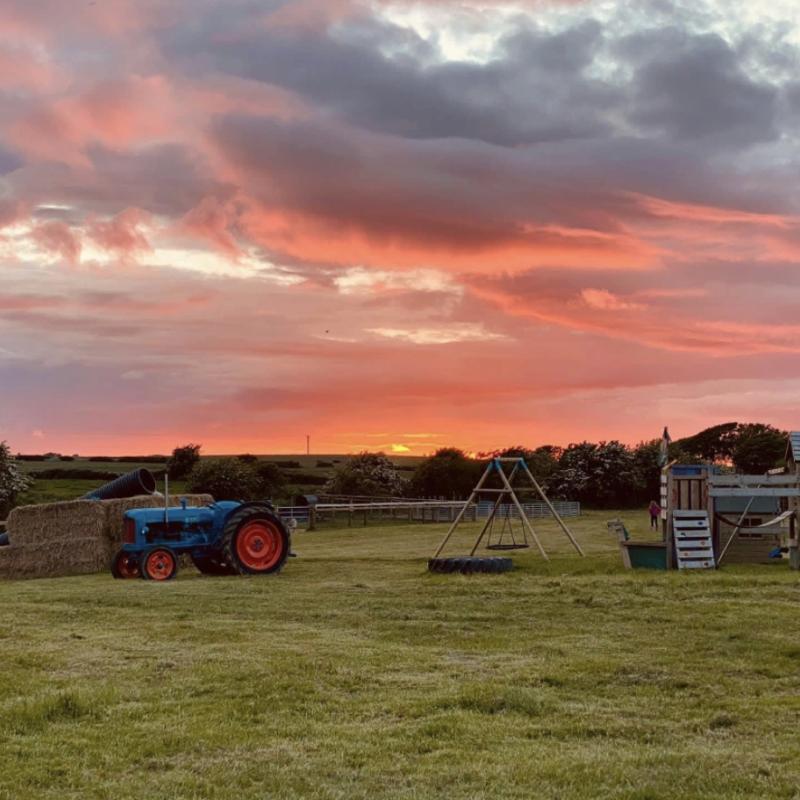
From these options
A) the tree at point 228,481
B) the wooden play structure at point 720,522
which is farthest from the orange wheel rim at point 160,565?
the tree at point 228,481

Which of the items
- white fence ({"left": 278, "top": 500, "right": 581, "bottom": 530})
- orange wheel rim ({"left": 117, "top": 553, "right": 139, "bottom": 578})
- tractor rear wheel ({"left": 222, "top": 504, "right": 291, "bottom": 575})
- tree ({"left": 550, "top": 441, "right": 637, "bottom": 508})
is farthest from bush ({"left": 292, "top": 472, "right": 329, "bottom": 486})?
tractor rear wheel ({"left": 222, "top": 504, "right": 291, "bottom": 575})

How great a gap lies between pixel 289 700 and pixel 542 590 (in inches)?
358

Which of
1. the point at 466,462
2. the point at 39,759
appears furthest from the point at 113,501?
the point at 466,462

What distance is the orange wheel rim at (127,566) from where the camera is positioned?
24.0 m

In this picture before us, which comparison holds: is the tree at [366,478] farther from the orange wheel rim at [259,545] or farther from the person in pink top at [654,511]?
the orange wheel rim at [259,545]

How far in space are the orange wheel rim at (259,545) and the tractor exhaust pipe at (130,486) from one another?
235 inches

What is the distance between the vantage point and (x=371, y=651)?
12312 mm

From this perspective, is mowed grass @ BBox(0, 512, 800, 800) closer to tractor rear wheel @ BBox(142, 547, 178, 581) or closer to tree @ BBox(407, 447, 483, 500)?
tractor rear wheel @ BBox(142, 547, 178, 581)

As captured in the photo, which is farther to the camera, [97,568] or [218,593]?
[97,568]

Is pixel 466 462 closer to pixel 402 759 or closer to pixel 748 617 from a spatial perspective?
pixel 748 617

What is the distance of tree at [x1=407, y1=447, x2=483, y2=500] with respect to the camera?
95062 millimetres

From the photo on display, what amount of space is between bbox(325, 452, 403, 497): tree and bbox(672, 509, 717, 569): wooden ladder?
6778cm

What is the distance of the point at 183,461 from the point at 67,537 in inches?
2619

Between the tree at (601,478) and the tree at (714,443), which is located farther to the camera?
the tree at (714,443)
